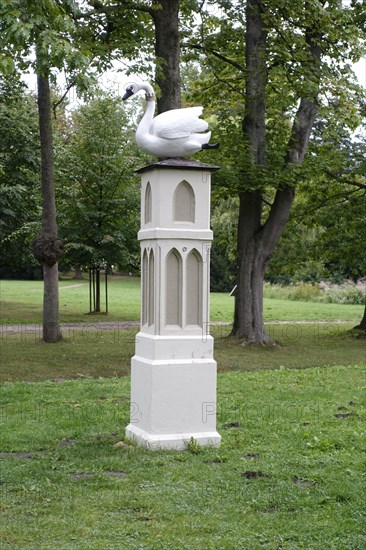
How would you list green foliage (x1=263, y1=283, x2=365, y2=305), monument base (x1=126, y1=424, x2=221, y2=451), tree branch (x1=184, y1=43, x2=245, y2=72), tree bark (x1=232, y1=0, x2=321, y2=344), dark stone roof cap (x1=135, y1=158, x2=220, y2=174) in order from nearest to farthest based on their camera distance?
monument base (x1=126, y1=424, x2=221, y2=451) < dark stone roof cap (x1=135, y1=158, x2=220, y2=174) < tree bark (x1=232, y1=0, x2=321, y2=344) < tree branch (x1=184, y1=43, x2=245, y2=72) < green foliage (x1=263, y1=283, x2=365, y2=305)

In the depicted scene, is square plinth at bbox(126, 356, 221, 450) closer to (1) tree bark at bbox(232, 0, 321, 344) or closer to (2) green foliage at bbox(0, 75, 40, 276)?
(1) tree bark at bbox(232, 0, 321, 344)

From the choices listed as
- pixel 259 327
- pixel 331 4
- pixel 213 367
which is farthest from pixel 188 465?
pixel 331 4

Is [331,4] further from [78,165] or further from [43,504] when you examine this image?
[43,504]

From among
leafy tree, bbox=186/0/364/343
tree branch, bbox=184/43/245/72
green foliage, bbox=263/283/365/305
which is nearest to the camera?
leafy tree, bbox=186/0/364/343

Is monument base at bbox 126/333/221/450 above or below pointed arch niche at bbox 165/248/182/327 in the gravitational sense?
below

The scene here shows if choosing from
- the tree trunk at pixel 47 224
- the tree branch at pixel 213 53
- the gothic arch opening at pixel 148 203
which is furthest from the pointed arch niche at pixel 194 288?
the tree branch at pixel 213 53

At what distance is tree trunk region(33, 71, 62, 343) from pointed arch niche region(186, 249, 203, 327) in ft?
32.6

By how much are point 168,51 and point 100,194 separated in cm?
1029

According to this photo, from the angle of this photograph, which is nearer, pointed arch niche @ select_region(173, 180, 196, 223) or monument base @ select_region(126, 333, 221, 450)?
monument base @ select_region(126, 333, 221, 450)

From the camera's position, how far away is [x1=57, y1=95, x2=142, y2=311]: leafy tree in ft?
88.4

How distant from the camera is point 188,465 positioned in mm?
7574

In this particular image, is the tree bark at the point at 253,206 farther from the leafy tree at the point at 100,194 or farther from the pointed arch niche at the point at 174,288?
the pointed arch niche at the point at 174,288

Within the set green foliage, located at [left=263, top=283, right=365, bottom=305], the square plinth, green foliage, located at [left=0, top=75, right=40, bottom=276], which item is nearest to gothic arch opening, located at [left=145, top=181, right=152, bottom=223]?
the square plinth

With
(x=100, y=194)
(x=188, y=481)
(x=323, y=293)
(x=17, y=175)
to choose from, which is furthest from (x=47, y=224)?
(x=323, y=293)
